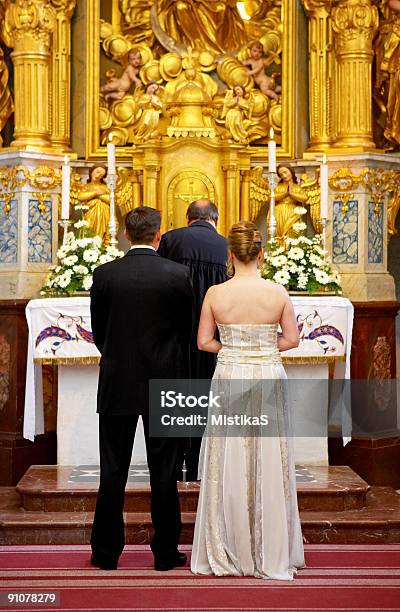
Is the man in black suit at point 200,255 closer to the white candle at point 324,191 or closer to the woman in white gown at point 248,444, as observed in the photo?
the woman in white gown at point 248,444

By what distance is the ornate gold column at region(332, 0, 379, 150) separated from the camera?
9945mm

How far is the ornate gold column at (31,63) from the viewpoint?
9.92 meters

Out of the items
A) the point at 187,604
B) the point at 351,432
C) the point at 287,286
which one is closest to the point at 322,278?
the point at 287,286

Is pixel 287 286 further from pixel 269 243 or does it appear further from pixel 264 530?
pixel 264 530

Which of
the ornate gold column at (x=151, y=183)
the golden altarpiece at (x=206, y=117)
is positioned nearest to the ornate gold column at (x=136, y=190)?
the golden altarpiece at (x=206, y=117)

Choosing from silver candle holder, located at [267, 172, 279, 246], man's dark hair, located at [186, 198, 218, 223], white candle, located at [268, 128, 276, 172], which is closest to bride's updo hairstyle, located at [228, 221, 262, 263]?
man's dark hair, located at [186, 198, 218, 223]

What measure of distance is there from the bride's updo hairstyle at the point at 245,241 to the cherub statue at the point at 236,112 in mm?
4073

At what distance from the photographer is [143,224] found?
629cm

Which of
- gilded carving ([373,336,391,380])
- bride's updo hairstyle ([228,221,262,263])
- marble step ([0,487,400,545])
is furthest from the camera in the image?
gilded carving ([373,336,391,380])

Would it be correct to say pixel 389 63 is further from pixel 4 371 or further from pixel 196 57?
pixel 4 371

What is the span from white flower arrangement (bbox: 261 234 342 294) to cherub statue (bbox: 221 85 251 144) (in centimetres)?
127

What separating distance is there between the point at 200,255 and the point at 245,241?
1.50m

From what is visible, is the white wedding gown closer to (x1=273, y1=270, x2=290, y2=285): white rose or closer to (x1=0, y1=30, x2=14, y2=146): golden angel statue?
(x1=273, y1=270, x2=290, y2=285): white rose

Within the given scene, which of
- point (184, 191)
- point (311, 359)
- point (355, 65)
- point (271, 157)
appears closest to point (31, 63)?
point (184, 191)
